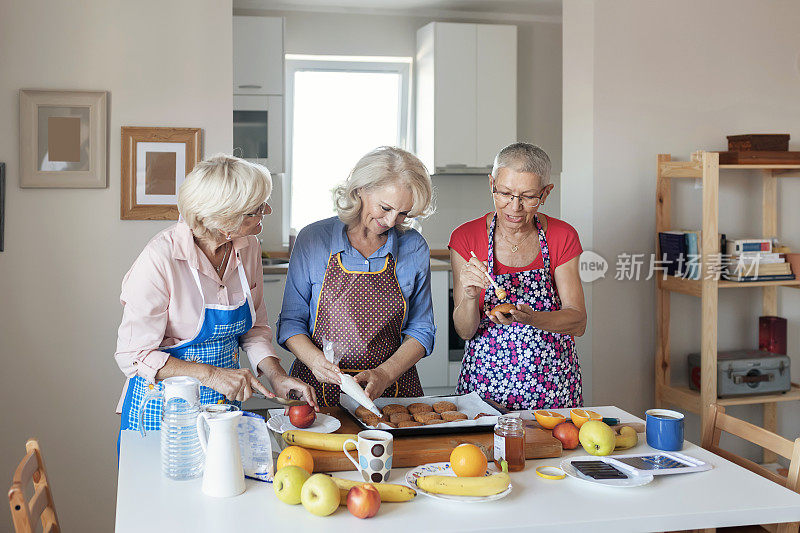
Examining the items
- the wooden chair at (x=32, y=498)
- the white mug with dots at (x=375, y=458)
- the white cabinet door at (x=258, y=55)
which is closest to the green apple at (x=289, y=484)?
the white mug with dots at (x=375, y=458)

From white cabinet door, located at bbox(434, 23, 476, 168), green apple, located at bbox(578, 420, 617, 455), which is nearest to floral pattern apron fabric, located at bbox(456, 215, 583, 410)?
green apple, located at bbox(578, 420, 617, 455)

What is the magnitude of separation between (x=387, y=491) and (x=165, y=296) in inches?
33.3

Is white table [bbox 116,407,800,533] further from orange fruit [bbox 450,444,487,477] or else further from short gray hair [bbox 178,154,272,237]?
short gray hair [bbox 178,154,272,237]

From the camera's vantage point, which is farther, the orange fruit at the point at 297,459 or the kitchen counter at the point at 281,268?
the kitchen counter at the point at 281,268

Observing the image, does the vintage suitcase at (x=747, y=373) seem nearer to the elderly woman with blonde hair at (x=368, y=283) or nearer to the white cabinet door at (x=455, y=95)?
the elderly woman with blonde hair at (x=368, y=283)

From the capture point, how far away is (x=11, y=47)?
9.73 ft

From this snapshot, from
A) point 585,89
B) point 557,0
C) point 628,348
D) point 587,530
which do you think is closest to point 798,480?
point 587,530

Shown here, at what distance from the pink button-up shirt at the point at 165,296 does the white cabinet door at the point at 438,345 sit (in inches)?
118

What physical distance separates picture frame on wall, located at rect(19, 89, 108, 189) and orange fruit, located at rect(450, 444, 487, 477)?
6.55 ft

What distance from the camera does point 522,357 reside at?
2.46 m

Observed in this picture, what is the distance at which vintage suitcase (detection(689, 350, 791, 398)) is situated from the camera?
354 cm

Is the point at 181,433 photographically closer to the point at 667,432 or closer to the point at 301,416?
the point at 301,416

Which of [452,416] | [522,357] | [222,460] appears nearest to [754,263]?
[522,357]

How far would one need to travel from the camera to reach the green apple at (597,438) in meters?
1.87
